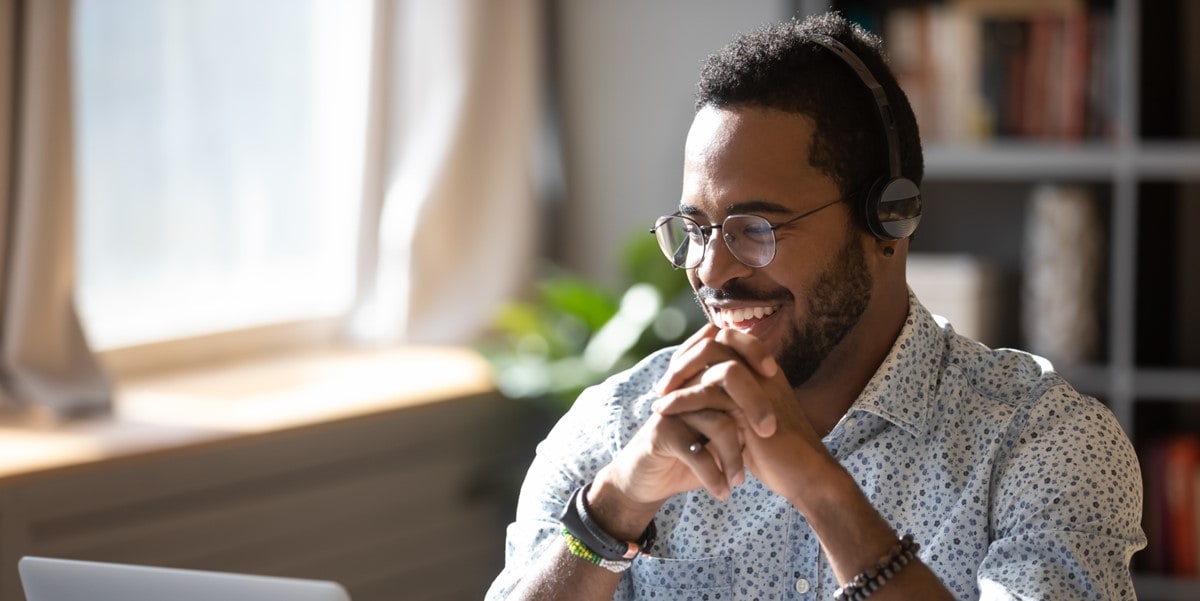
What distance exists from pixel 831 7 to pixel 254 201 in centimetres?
134

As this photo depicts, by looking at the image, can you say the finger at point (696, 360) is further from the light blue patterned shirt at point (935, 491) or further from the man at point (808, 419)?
the light blue patterned shirt at point (935, 491)

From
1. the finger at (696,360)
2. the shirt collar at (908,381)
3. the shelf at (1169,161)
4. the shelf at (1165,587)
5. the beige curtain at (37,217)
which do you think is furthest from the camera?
the shelf at (1165,587)

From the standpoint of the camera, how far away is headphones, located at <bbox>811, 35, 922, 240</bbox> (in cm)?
Result: 150

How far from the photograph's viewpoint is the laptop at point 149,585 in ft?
3.45

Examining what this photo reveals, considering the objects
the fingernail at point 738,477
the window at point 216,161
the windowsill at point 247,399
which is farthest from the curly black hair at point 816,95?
the window at point 216,161

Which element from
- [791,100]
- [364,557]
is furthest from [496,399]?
[791,100]

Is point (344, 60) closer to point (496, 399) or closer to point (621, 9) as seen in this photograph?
point (621, 9)

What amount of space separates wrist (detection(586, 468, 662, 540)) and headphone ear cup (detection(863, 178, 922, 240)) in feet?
1.23

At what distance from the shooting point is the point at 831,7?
2982mm

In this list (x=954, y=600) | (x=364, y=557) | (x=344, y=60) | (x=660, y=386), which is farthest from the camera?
(x=344, y=60)

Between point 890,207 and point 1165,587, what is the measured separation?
5.65 feet

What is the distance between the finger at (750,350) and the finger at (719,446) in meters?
0.06

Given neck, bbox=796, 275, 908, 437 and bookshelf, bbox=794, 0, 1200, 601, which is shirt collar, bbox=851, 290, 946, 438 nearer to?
neck, bbox=796, 275, 908, 437

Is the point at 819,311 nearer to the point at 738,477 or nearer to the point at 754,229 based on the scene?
the point at 754,229
